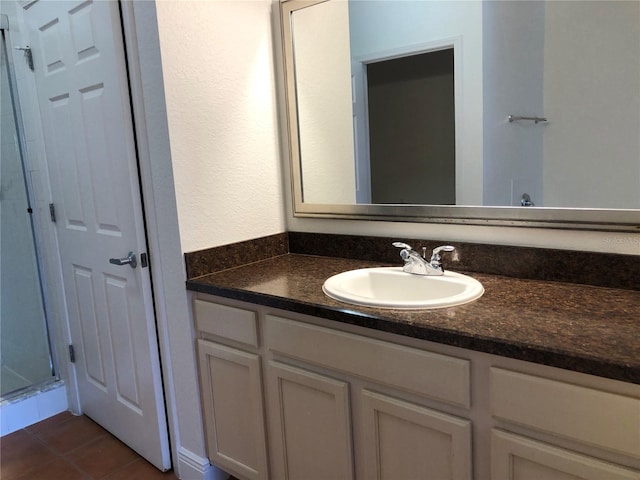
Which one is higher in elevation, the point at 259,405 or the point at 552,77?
the point at 552,77

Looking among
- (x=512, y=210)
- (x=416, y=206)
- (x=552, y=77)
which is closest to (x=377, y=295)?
(x=416, y=206)

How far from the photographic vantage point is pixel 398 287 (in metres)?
1.62

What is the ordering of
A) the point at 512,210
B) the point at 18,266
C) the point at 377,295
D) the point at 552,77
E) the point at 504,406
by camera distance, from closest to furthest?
the point at 504,406, the point at 552,77, the point at 512,210, the point at 377,295, the point at 18,266

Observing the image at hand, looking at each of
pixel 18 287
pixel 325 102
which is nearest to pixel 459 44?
pixel 325 102

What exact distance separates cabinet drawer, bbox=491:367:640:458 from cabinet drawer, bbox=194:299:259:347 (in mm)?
763

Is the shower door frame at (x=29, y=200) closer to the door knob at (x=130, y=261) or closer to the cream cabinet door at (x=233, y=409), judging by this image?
the door knob at (x=130, y=261)

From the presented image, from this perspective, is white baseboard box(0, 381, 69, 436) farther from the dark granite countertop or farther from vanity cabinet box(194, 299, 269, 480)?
the dark granite countertop

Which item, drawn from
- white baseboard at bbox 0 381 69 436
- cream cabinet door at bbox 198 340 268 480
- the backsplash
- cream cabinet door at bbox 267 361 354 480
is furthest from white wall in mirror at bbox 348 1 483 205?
white baseboard at bbox 0 381 69 436

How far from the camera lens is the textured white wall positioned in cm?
165

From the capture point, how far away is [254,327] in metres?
1.54

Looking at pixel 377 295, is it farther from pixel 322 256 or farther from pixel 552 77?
pixel 552 77

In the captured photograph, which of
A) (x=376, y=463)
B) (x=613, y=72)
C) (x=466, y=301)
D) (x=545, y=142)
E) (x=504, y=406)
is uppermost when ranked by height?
(x=613, y=72)

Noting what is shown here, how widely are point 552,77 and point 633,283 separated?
0.62 metres

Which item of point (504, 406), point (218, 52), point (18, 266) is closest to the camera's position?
point (504, 406)
